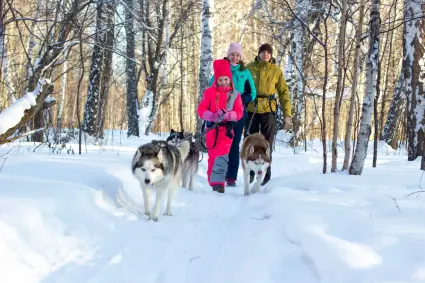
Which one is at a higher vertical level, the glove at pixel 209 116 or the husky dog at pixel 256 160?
the glove at pixel 209 116

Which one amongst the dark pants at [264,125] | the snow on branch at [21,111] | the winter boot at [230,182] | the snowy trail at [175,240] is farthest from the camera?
the winter boot at [230,182]

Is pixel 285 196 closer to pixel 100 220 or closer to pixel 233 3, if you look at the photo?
pixel 100 220

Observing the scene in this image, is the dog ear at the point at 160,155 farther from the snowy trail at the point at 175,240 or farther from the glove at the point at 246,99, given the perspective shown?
the glove at the point at 246,99

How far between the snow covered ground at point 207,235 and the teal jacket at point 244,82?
1792 millimetres

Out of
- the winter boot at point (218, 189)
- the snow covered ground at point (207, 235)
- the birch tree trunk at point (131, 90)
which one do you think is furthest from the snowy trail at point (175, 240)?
the birch tree trunk at point (131, 90)

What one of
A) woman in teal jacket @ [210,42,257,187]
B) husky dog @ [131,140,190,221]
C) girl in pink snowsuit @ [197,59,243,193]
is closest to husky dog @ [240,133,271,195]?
girl in pink snowsuit @ [197,59,243,193]

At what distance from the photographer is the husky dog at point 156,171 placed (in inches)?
166

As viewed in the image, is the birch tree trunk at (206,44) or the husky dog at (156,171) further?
the birch tree trunk at (206,44)

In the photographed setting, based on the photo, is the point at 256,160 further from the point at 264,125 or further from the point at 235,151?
the point at 264,125

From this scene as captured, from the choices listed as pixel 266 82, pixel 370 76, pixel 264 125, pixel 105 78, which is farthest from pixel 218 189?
pixel 105 78

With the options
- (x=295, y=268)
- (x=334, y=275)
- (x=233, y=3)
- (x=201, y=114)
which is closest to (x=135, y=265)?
(x=295, y=268)

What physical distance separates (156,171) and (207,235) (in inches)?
40.6

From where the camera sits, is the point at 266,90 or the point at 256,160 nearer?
the point at 256,160

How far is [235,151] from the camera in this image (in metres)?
6.36
